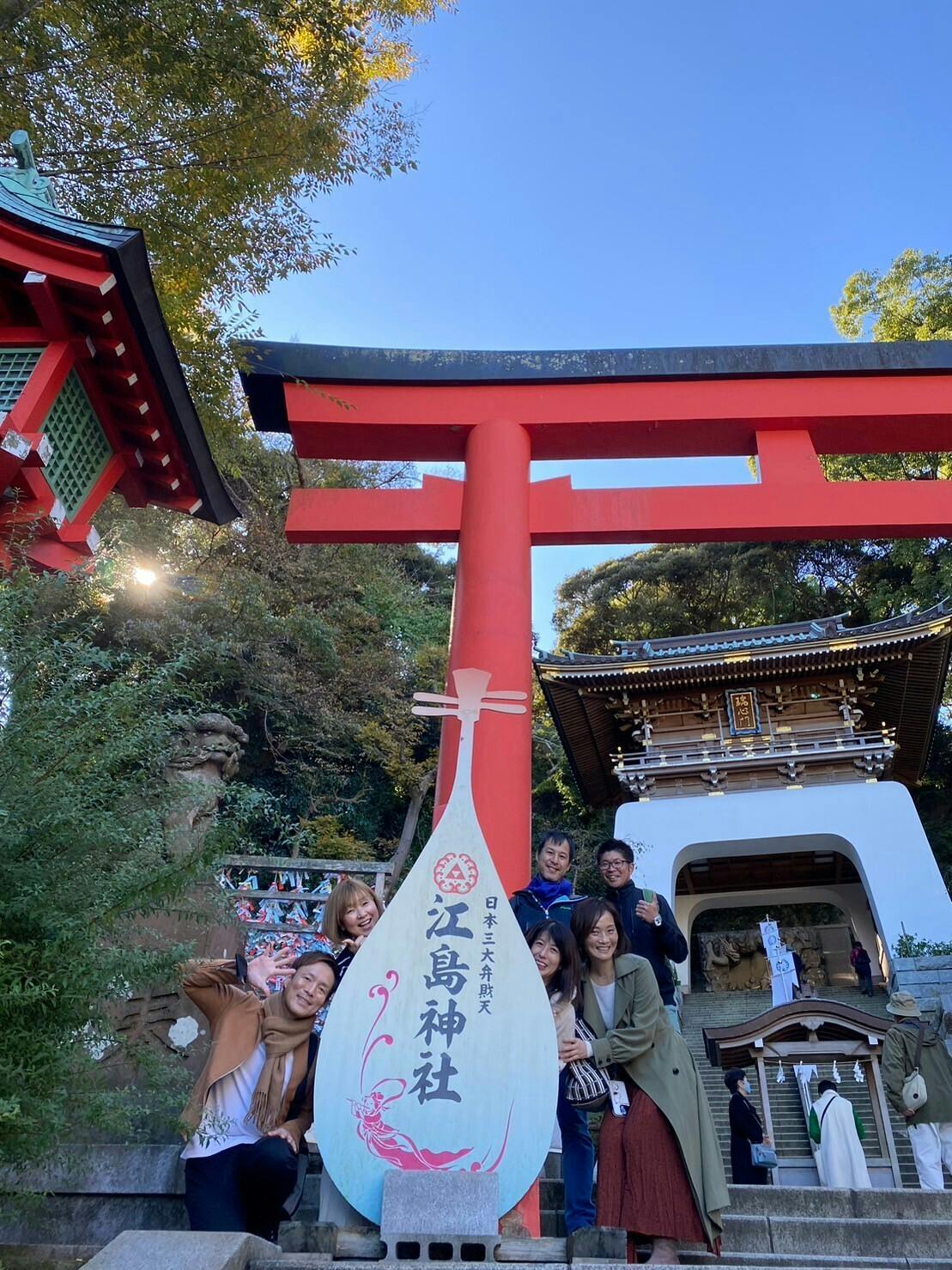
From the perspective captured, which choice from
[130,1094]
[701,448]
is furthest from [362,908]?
[701,448]

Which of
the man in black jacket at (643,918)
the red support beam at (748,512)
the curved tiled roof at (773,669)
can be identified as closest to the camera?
the man in black jacket at (643,918)

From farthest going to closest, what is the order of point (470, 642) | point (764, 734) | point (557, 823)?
1. point (557, 823)
2. point (764, 734)
3. point (470, 642)

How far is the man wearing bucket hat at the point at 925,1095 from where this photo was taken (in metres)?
4.58

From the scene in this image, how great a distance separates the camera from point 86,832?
2.34m

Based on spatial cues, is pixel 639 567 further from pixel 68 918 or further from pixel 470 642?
pixel 68 918

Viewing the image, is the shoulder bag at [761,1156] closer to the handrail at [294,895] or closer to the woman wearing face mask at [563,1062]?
the handrail at [294,895]

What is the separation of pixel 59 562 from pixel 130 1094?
3425 millimetres

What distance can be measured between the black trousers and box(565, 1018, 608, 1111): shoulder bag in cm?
81

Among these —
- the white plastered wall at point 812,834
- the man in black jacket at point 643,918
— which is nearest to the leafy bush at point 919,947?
the white plastered wall at point 812,834

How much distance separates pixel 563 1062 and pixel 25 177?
528 cm

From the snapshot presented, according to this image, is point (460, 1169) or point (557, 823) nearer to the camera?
point (460, 1169)

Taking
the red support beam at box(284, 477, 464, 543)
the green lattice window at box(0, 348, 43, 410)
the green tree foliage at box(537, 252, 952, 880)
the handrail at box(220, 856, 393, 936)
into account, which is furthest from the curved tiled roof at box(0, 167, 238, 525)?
the green tree foliage at box(537, 252, 952, 880)

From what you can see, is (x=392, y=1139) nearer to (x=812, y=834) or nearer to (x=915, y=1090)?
(x=915, y=1090)

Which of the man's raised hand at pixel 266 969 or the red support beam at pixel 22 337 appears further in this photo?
the red support beam at pixel 22 337
